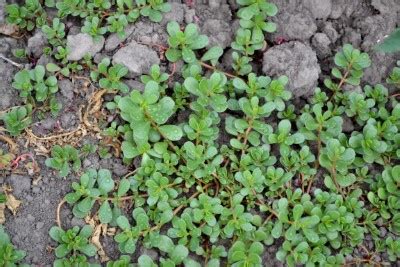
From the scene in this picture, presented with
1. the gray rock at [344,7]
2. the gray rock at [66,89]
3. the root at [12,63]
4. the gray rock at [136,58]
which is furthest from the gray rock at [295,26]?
the root at [12,63]

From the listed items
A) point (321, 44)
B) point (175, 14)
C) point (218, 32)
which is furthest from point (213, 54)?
point (321, 44)

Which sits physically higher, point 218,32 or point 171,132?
point 218,32

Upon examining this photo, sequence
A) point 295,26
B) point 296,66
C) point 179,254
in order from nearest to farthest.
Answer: point 179,254 < point 296,66 < point 295,26

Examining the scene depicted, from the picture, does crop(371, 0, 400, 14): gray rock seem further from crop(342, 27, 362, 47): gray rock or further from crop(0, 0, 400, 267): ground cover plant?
crop(0, 0, 400, 267): ground cover plant

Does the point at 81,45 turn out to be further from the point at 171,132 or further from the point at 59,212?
the point at 59,212

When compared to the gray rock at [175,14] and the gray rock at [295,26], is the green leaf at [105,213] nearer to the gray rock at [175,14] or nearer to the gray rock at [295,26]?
the gray rock at [175,14]

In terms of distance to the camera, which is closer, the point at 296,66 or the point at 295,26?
the point at 296,66

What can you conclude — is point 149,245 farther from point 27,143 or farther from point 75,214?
point 27,143

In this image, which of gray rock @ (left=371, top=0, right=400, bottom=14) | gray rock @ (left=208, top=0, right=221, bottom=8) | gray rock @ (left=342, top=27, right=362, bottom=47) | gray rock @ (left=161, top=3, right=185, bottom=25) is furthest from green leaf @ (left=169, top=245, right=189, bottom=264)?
gray rock @ (left=371, top=0, right=400, bottom=14)
